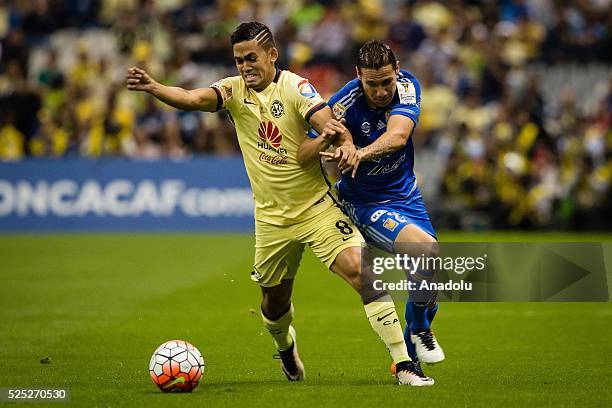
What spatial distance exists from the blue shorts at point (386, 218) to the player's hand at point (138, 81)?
6.72 feet

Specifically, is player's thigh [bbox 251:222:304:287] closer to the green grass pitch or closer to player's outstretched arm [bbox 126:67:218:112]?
the green grass pitch

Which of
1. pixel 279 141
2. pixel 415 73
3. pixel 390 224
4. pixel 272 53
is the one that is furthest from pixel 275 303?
pixel 415 73

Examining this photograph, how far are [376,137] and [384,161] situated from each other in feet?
0.68

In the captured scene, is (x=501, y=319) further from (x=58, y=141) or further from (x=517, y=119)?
(x=58, y=141)

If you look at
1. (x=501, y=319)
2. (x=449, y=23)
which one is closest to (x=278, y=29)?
(x=449, y=23)

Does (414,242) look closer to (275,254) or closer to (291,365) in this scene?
(275,254)

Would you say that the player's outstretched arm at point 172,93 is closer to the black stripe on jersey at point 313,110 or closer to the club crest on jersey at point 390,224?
the black stripe on jersey at point 313,110

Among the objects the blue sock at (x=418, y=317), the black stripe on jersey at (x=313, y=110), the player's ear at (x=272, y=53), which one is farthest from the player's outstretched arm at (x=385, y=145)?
the blue sock at (x=418, y=317)

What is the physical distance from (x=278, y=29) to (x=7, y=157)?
22.9 ft

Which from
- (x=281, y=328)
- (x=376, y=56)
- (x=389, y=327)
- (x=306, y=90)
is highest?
(x=376, y=56)

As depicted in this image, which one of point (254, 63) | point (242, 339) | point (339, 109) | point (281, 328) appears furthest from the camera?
point (242, 339)

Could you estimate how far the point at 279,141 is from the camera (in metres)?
8.54

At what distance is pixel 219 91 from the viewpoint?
855cm

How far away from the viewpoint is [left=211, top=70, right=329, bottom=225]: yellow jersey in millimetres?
8508
